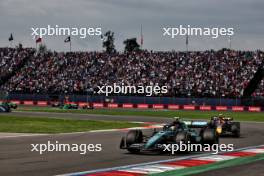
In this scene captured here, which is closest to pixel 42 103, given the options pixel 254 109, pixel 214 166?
pixel 254 109

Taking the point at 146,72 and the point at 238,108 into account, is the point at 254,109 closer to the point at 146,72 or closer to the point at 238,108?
the point at 238,108

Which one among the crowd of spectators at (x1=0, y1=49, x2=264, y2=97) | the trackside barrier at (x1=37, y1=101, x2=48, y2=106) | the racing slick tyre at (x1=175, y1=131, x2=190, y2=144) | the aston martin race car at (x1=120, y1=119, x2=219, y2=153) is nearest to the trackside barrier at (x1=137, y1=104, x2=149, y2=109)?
the crowd of spectators at (x1=0, y1=49, x2=264, y2=97)

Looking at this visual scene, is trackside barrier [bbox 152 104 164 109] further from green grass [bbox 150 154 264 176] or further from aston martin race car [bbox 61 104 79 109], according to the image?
green grass [bbox 150 154 264 176]

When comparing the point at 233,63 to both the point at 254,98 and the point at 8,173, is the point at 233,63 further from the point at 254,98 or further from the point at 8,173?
the point at 8,173

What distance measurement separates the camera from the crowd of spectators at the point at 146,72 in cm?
5559

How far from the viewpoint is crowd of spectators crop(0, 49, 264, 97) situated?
5559 centimetres

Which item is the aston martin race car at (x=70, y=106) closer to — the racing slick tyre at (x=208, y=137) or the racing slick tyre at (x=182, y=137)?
the racing slick tyre at (x=208, y=137)

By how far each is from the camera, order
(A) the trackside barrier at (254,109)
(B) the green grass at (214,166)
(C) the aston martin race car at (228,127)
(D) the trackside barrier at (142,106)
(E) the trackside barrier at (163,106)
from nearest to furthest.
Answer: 1. (B) the green grass at (214,166)
2. (C) the aston martin race car at (228,127)
3. (A) the trackside barrier at (254,109)
4. (E) the trackside barrier at (163,106)
5. (D) the trackside barrier at (142,106)

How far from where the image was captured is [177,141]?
15.9 metres

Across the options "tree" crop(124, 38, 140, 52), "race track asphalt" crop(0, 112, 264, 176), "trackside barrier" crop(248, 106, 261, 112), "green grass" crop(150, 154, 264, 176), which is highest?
"tree" crop(124, 38, 140, 52)

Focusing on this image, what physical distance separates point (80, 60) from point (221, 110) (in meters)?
22.1

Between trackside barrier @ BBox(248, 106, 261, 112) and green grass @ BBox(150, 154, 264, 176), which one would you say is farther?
trackside barrier @ BBox(248, 106, 261, 112)

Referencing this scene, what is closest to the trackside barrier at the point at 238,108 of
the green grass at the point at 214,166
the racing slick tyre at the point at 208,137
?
the racing slick tyre at the point at 208,137

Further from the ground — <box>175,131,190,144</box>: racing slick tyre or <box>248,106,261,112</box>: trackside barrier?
<box>175,131,190,144</box>: racing slick tyre
